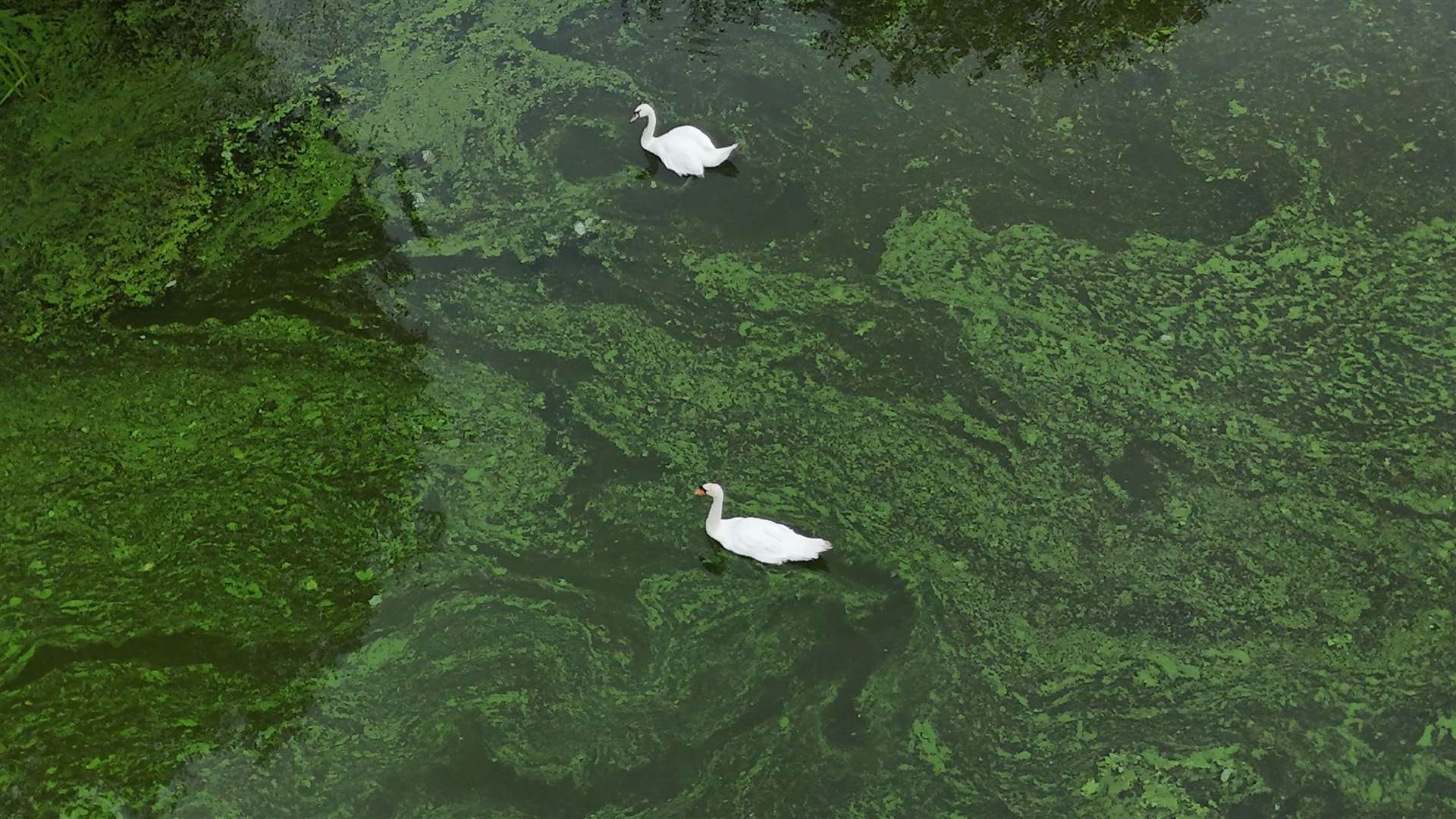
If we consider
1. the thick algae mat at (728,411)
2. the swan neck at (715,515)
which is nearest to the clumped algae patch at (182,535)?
the thick algae mat at (728,411)

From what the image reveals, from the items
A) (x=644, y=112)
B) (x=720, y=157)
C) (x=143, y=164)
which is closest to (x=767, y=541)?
(x=720, y=157)

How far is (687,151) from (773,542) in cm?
147

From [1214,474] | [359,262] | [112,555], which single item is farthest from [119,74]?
[1214,474]

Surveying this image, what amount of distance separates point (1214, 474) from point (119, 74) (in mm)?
3929

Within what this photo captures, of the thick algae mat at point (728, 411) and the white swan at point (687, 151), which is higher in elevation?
the white swan at point (687, 151)

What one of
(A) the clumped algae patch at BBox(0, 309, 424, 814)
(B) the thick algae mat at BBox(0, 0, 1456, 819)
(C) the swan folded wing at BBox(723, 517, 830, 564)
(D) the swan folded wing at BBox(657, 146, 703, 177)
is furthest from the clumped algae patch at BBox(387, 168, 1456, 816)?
(A) the clumped algae patch at BBox(0, 309, 424, 814)

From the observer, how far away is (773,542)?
2473 mm

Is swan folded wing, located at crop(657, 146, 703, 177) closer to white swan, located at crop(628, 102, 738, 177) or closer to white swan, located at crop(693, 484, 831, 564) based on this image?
white swan, located at crop(628, 102, 738, 177)

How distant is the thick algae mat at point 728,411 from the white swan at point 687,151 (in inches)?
3.6

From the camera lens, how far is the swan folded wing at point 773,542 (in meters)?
2.47

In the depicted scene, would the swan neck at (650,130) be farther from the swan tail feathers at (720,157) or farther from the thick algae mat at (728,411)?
the swan tail feathers at (720,157)

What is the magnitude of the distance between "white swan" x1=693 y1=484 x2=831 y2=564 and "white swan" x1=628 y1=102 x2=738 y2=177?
1.34m

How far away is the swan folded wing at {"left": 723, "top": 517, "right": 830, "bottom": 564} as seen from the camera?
97.3 inches

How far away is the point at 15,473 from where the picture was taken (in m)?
2.75
